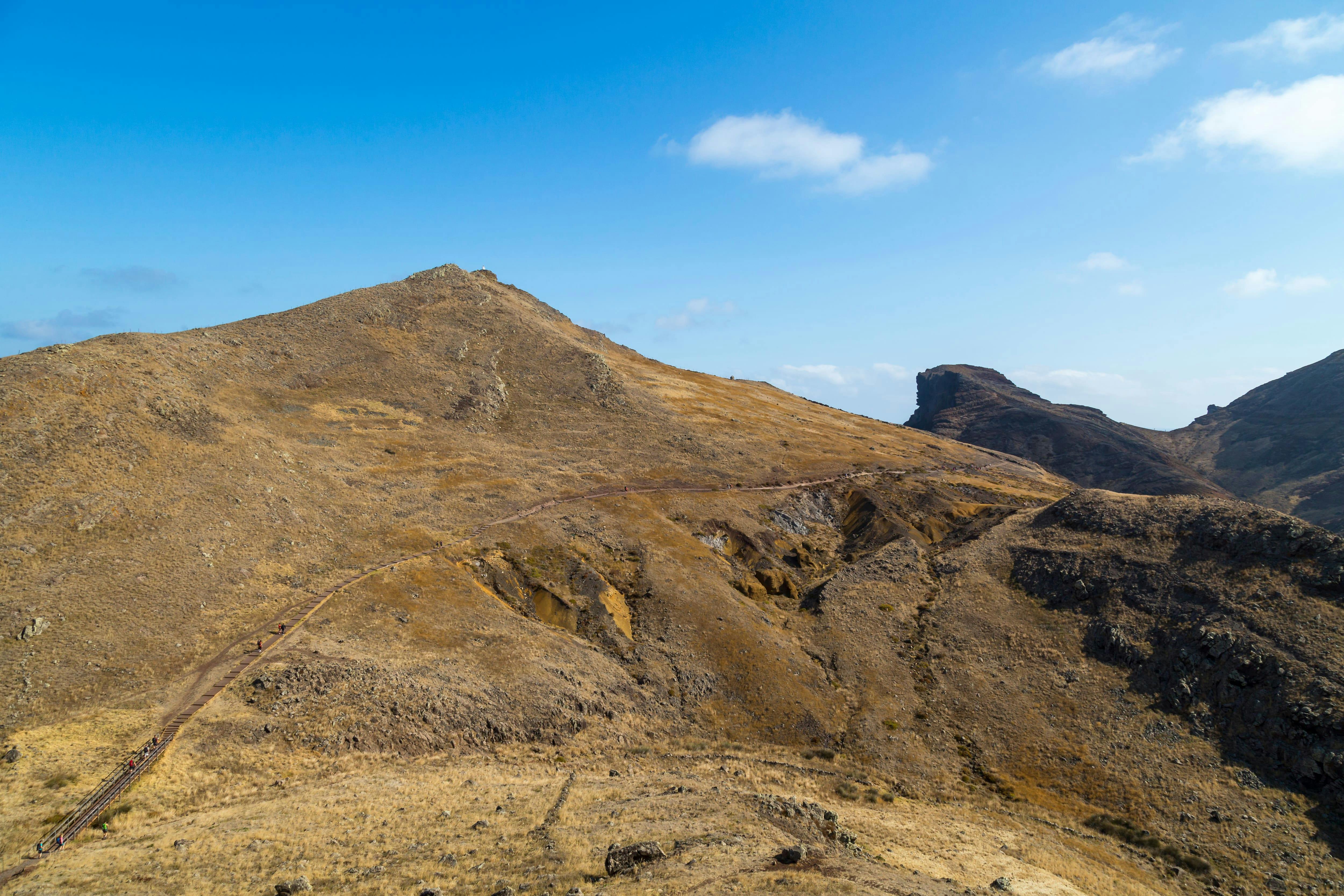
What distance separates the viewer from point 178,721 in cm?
3581

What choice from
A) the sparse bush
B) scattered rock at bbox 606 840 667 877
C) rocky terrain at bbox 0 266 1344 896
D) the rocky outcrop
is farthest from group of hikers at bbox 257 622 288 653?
the rocky outcrop

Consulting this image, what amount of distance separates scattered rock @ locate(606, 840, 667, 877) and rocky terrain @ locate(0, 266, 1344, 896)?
0.43ft

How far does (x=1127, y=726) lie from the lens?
4759 cm

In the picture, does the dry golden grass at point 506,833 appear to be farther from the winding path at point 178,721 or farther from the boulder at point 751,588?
the boulder at point 751,588

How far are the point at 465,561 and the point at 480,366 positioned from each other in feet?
184

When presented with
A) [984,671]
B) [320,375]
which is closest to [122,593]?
[320,375]

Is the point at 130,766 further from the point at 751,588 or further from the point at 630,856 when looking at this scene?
the point at 751,588

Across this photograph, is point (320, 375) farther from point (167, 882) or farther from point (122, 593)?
point (167, 882)

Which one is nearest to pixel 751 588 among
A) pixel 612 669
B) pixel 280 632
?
pixel 612 669

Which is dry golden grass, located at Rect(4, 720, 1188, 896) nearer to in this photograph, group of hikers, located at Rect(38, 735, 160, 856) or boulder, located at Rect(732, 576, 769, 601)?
group of hikers, located at Rect(38, 735, 160, 856)

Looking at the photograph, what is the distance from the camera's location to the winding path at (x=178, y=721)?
26.5 metres

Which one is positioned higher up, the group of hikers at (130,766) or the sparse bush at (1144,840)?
the group of hikers at (130,766)

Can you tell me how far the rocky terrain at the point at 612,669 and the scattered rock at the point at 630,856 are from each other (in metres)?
0.13

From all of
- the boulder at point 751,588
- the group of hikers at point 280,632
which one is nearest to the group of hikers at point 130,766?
the group of hikers at point 280,632
